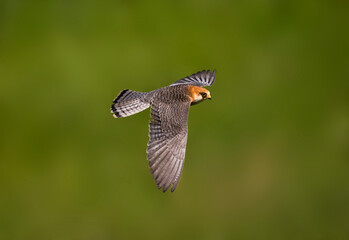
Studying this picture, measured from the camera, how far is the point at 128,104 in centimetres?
900

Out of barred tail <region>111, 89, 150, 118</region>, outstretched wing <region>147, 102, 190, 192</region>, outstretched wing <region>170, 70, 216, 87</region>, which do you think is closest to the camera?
outstretched wing <region>147, 102, 190, 192</region>

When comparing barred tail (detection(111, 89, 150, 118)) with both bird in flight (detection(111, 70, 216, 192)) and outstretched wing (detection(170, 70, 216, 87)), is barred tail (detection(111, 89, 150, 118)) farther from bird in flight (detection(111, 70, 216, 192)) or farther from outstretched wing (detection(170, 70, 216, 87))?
outstretched wing (detection(170, 70, 216, 87))

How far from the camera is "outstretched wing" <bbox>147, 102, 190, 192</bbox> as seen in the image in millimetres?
7332

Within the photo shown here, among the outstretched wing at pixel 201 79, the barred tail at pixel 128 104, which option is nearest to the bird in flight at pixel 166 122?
the barred tail at pixel 128 104

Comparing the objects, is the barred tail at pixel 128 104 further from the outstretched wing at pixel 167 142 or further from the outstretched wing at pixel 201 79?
the outstretched wing at pixel 201 79

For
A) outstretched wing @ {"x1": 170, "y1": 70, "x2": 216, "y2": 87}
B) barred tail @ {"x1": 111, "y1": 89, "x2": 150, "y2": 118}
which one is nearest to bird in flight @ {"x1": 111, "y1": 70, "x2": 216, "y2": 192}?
barred tail @ {"x1": 111, "y1": 89, "x2": 150, "y2": 118}

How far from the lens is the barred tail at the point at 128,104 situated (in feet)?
28.9

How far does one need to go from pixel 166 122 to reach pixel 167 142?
0.38 meters

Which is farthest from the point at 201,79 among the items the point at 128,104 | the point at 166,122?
the point at 166,122

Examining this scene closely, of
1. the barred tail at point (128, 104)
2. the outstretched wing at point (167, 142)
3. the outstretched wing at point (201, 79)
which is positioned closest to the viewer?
the outstretched wing at point (167, 142)

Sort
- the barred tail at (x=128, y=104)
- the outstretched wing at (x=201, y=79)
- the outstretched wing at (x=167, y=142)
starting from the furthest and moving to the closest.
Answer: the outstretched wing at (x=201, y=79) → the barred tail at (x=128, y=104) → the outstretched wing at (x=167, y=142)

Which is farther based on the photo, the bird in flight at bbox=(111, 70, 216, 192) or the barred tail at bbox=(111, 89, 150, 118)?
the barred tail at bbox=(111, 89, 150, 118)
